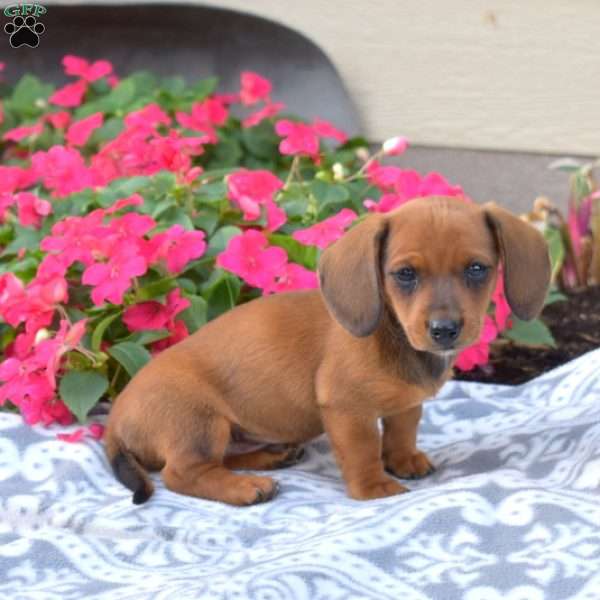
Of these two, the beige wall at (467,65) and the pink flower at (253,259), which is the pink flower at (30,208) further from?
the beige wall at (467,65)

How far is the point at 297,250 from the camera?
3.91 metres

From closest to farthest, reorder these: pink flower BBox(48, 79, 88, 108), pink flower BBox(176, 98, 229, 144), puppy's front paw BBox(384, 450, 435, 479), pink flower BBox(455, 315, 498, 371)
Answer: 1. puppy's front paw BBox(384, 450, 435, 479)
2. pink flower BBox(455, 315, 498, 371)
3. pink flower BBox(176, 98, 229, 144)
4. pink flower BBox(48, 79, 88, 108)

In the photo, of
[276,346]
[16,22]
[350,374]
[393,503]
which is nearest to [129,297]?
[276,346]

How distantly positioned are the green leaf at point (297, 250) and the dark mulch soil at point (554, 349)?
29.7 inches

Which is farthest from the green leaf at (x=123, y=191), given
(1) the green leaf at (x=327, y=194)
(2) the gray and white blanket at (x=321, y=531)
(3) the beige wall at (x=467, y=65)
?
(3) the beige wall at (x=467, y=65)

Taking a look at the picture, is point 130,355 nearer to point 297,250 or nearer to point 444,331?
point 297,250

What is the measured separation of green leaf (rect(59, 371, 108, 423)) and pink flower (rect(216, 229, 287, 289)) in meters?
0.52

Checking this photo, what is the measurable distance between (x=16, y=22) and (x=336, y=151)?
1.76m

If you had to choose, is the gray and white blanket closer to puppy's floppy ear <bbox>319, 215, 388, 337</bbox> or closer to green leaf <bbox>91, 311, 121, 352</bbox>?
green leaf <bbox>91, 311, 121, 352</bbox>

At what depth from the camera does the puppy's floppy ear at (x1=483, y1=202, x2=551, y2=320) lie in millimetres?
2967

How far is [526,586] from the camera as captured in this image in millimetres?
2568

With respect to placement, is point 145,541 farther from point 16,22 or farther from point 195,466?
point 16,22

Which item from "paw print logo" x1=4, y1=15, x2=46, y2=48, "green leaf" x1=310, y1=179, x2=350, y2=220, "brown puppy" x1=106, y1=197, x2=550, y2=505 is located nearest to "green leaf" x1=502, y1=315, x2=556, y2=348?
"green leaf" x1=310, y1=179, x2=350, y2=220

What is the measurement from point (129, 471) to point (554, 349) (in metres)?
1.90
